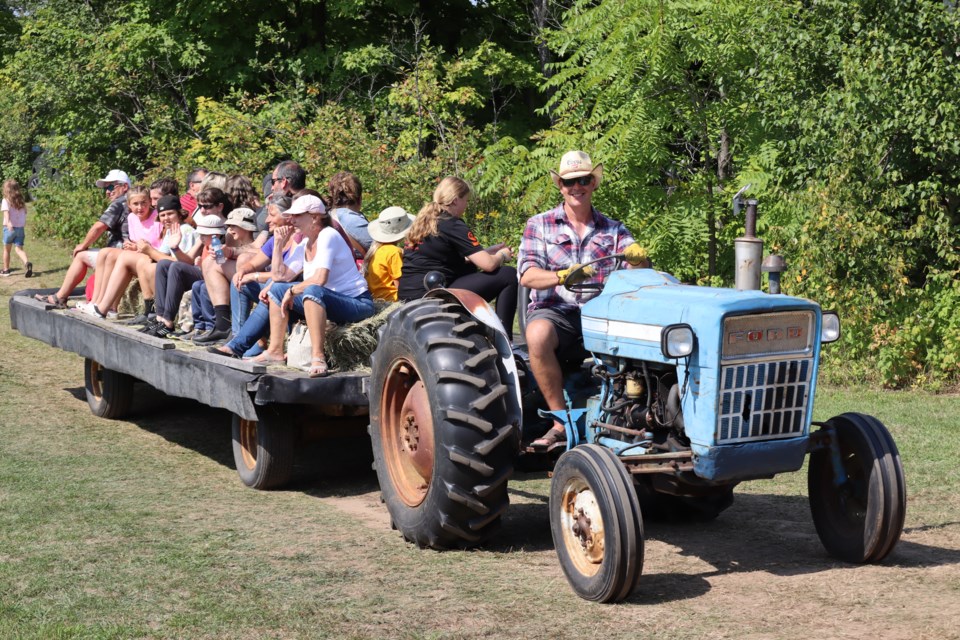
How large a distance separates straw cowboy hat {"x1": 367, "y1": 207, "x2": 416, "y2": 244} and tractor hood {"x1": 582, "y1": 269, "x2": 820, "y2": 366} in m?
3.01

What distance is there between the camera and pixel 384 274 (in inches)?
361

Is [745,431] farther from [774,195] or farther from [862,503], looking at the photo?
A: [774,195]

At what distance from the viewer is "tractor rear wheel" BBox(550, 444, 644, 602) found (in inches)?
211

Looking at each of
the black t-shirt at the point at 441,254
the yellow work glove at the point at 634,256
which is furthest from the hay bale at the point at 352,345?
the yellow work glove at the point at 634,256

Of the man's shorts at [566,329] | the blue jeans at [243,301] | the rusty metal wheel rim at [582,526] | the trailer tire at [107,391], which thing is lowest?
the trailer tire at [107,391]

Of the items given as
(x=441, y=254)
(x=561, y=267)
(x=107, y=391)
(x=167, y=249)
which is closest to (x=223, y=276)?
(x=167, y=249)

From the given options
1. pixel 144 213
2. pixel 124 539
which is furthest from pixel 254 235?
pixel 124 539

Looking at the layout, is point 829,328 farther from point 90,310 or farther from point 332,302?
point 90,310

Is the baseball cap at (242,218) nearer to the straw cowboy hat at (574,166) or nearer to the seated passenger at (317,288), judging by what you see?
the seated passenger at (317,288)

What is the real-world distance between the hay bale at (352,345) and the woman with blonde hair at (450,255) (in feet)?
1.27

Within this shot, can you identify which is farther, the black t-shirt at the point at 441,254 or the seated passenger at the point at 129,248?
the seated passenger at the point at 129,248

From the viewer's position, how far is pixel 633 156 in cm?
1340

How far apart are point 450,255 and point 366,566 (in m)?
2.68

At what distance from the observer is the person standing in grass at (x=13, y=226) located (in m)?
21.1
